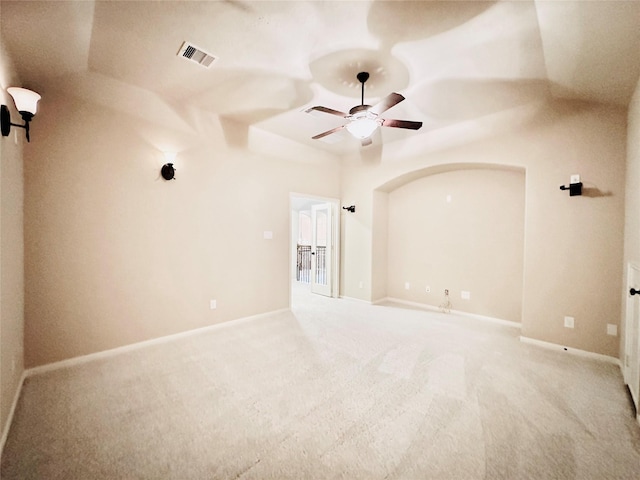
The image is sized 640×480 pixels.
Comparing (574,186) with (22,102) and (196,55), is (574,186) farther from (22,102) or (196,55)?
(22,102)

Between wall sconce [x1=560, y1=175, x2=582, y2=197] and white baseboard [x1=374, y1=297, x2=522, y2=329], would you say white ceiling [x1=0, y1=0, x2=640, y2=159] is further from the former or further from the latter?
white baseboard [x1=374, y1=297, x2=522, y2=329]

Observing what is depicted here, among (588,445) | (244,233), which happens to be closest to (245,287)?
(244,233)

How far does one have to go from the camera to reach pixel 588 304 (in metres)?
3.27

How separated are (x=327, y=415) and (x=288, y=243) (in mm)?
3218

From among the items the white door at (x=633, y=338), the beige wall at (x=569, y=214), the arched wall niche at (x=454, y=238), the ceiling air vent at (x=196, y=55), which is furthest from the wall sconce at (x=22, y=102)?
the beige wall at (x=569, y=214)

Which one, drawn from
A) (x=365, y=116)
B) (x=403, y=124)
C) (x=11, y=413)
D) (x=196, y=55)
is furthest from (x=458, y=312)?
(x=11, y=413)

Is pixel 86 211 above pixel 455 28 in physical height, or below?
below

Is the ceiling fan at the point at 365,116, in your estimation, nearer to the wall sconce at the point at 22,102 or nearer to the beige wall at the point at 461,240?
the wall sconce at the point at 22,102

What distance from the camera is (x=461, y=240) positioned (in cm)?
494

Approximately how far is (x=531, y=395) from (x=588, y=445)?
571 mm

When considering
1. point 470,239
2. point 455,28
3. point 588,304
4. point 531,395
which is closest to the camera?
point 455,28

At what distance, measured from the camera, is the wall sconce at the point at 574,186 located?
3.25 metres

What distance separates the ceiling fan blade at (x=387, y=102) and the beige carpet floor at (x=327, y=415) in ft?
8.70

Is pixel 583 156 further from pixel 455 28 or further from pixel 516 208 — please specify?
pixel 455 28
